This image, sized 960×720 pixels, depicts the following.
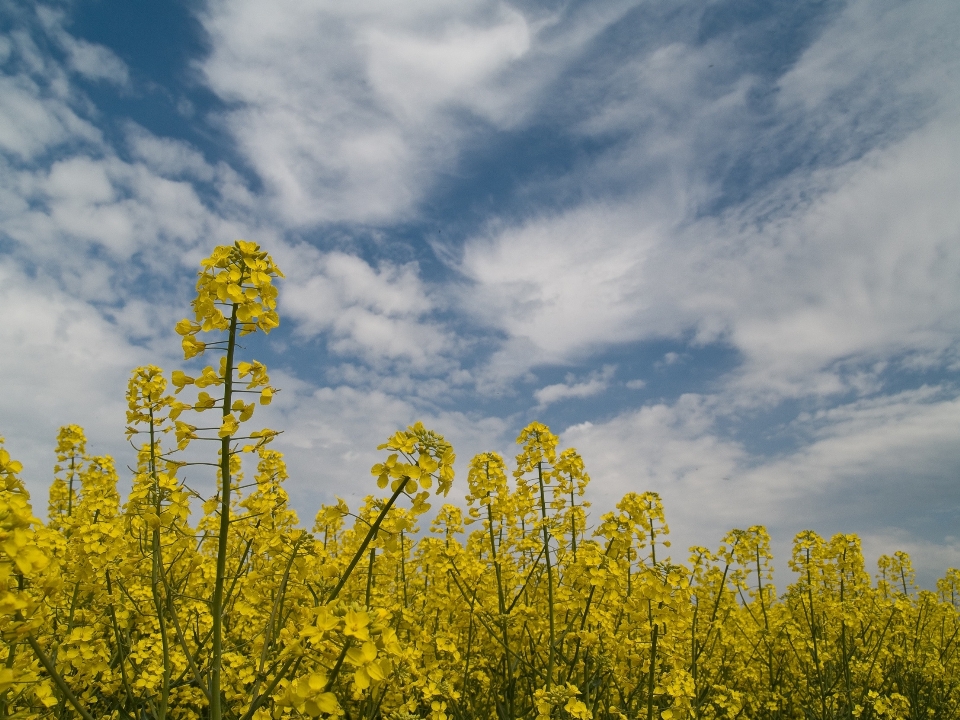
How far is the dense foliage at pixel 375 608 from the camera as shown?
248 centimetres

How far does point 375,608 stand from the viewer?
2844 mm

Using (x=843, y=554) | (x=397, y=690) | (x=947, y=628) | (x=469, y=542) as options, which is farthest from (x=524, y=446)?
(x=947, y=628)

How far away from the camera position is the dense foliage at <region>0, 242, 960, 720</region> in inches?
97.6

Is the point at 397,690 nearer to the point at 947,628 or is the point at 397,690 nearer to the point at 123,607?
the point at 123,607

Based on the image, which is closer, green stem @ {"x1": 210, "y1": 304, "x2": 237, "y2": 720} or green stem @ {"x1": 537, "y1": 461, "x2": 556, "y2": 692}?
green stem @ {"x1": 210, "y1": 304, "x2": 237, "y2": 720}

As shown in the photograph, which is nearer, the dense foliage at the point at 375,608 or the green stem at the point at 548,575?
the dense foliage at the point at 375,608

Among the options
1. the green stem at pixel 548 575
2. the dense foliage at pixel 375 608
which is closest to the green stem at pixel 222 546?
the dense foliage at pixel 375 608

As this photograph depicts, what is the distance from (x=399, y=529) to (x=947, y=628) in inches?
477

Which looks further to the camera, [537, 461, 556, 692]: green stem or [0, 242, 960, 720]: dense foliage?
[537, 461, 556, 692]: green stem

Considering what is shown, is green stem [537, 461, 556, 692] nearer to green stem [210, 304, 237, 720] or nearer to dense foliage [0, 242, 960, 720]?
dense foliage [0, 242, 960, 720]

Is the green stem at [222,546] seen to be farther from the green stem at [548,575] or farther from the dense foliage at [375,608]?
the green stem at [548,575]

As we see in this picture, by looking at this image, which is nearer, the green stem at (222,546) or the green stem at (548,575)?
the green stem at (222,546)

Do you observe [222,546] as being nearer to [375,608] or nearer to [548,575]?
[375,608]

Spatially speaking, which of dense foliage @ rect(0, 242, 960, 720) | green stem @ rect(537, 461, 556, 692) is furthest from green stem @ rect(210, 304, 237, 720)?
green stem @ rect(537, 461, 556, 692)
